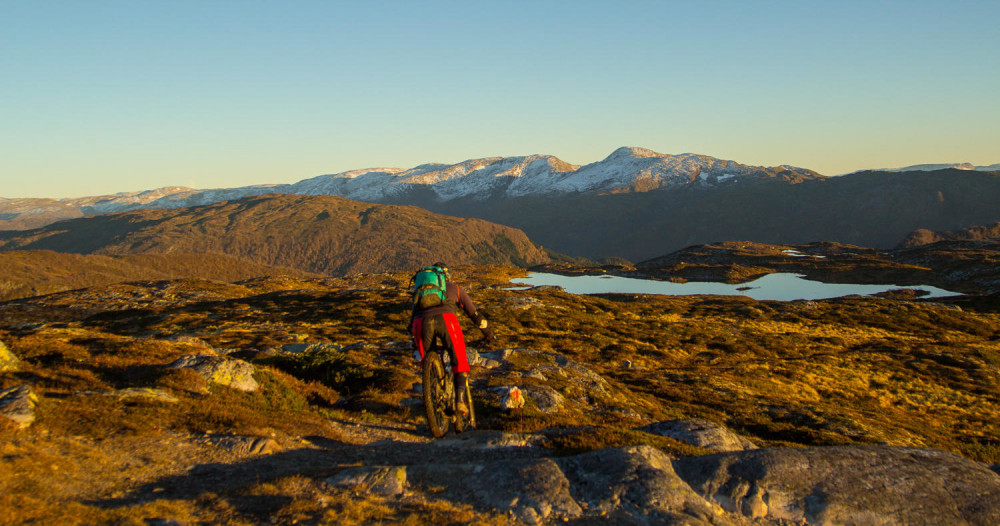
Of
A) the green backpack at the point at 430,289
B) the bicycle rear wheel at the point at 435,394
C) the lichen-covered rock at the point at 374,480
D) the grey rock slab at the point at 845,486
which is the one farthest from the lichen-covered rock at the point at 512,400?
the lichen-covered rock at the point at 374,480

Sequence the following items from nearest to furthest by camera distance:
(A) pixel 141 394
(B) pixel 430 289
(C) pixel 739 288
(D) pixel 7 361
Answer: (B) pixel 430 289 → (A) pixel 141 394 → (D) pixel 7 361 → (C) pixel 739 288

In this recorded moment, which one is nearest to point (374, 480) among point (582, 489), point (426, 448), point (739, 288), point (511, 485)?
point (511, 485)

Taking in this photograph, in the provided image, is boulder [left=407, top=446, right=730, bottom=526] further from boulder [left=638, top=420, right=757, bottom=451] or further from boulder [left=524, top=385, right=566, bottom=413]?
boulder [left=524, top=385, right=566, bottom=413]

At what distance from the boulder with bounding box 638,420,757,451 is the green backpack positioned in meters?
8.23

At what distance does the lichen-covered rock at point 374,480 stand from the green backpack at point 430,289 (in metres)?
4.59

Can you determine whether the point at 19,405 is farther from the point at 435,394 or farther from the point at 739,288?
the point at 739,288

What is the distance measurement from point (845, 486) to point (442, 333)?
968 cm

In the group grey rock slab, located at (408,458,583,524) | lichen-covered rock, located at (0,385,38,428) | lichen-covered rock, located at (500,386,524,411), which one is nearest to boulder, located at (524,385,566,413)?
lichen-covered rock, located at (500,386,524,411)

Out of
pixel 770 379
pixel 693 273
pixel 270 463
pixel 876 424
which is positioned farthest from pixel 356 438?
pixel 693 273

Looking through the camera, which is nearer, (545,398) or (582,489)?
(582,489)

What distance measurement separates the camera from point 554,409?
19422 mm

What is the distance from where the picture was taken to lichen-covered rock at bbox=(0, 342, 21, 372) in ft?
53.7

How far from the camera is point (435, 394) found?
14898 mm

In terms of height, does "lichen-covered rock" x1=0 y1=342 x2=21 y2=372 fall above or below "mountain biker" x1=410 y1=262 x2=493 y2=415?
below
